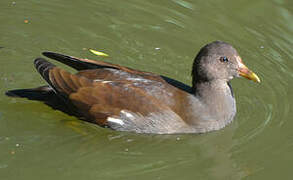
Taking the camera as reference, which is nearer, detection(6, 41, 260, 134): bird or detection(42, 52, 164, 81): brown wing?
detection(6, 41, 260, 134): bird

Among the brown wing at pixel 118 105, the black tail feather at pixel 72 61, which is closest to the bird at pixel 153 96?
the brown wing at pixel 118 105

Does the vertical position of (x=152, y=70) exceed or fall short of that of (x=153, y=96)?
it falls short

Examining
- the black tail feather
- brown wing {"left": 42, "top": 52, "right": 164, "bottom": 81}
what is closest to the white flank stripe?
brown wing {"left": 42, "top": 52, "right": 164, "bottom": 81}

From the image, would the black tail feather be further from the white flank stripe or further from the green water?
the white flank stripe

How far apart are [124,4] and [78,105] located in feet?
12.2

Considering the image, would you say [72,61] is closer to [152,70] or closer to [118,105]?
[118,105]

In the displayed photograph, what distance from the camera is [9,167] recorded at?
7.34 m

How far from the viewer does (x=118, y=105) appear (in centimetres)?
813

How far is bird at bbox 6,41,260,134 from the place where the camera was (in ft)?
26.7

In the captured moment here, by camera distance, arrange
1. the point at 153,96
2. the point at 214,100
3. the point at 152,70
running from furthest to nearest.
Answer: the point at 152,70
the point at 214,100
the point at 153,96

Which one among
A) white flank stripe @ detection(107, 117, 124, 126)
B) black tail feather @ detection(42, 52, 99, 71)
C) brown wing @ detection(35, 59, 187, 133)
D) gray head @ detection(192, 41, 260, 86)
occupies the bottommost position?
white flank stripe @ detection(107, 117, 124, 126)

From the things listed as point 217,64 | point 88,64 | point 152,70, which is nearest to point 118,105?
point 88,64

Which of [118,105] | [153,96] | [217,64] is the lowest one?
[118,105]

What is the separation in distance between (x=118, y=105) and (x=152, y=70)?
1.79 meters
